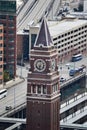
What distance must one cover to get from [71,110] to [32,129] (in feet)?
49.8

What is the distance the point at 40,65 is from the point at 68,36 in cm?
4079

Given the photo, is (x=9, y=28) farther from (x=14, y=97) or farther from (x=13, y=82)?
(x=14, y=97)

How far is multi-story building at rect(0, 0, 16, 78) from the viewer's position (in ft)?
263

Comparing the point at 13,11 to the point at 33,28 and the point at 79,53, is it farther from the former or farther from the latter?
the point at 79,53

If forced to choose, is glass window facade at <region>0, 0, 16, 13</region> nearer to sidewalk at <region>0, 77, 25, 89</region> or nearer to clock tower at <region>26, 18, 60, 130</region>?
sidewalk at <region>0, 77, 25, 89</region>

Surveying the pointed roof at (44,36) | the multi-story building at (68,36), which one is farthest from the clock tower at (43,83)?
→ the multi-story building at (68,36)

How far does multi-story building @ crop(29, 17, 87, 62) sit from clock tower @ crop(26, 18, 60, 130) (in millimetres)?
36464

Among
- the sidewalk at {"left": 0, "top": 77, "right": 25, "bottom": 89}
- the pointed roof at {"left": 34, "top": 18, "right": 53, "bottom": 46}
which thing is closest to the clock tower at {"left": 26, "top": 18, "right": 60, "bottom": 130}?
the pointed roof at {"left": 34, "top": 18, "right": 53, "bottom": 46}

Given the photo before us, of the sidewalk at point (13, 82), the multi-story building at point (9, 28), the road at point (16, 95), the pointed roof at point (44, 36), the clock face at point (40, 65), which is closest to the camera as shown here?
the clock face at point (40, 65)

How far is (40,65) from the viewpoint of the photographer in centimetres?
5081

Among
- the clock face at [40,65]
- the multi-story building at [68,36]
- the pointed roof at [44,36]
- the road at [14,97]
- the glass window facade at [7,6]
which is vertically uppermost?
the pointed roof at [44,36]

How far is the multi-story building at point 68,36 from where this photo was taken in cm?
8888

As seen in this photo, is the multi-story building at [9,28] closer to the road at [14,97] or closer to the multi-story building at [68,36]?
the road at [14,97]

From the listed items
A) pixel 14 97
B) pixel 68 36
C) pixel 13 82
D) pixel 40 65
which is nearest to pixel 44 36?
pixel 40 65
